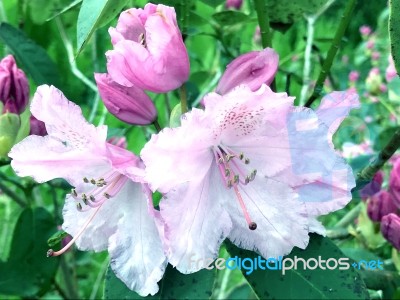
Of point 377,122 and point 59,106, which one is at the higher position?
point 59,106

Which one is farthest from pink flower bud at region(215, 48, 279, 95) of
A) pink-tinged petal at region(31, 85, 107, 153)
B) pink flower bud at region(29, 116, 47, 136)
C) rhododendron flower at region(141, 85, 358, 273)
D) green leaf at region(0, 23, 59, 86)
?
green leaf at region(0, 23, 59, 86)

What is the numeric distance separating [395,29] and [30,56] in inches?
22.3

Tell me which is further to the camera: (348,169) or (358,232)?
(358,232)

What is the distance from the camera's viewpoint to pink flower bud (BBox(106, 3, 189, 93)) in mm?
527

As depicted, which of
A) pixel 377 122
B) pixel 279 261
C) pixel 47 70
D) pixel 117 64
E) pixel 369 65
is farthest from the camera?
pixel 369 65

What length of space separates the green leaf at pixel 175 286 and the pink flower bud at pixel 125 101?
0.17 meters

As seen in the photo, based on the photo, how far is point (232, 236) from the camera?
1.92 feet

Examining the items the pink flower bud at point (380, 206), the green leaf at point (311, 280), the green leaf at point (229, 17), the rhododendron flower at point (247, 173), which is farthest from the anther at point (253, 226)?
the green leaf at point (229, 17)

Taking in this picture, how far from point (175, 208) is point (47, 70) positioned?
0.46 meters

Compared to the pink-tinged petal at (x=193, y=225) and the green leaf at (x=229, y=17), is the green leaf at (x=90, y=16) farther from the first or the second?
the green leaf at (x=229, y=17)

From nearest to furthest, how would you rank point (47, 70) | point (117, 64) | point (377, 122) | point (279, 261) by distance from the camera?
point (117, 64)
point (279, 261)
point (47, 70)
point (377, 122)

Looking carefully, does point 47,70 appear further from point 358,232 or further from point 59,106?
point 358,232

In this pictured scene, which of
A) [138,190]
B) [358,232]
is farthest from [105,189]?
[358,232]

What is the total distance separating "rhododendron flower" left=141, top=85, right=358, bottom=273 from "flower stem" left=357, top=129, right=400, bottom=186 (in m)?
0.10
